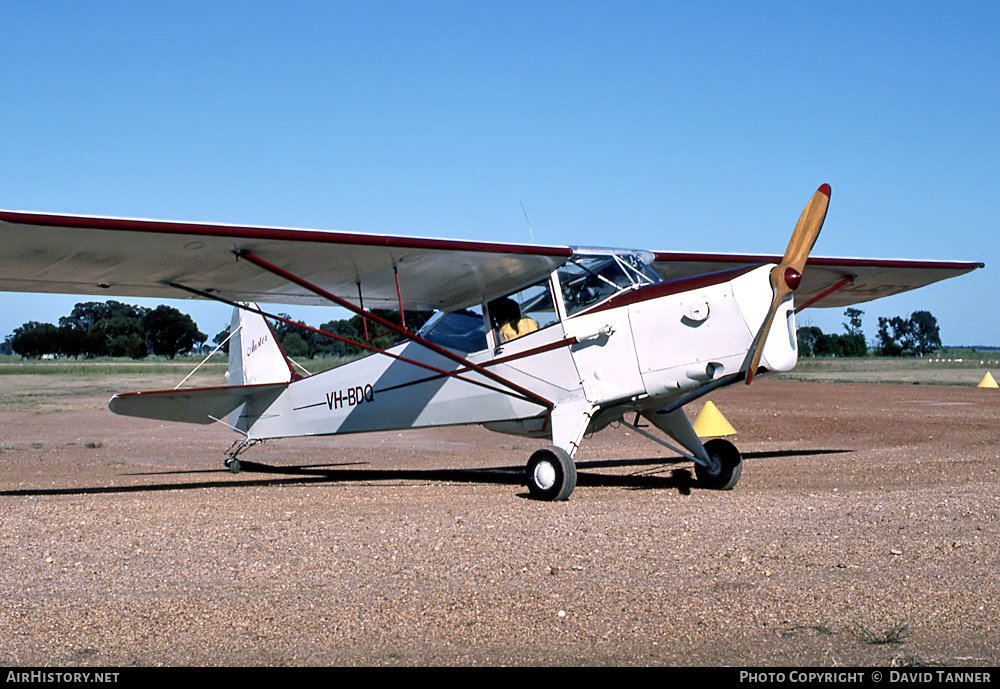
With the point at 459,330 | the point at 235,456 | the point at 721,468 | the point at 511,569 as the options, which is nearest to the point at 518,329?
the point at 459,330

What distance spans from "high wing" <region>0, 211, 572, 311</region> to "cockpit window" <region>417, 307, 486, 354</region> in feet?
0.61

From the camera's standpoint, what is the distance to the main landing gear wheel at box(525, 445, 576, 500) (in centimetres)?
887

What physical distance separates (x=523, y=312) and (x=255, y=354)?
5.35 meters

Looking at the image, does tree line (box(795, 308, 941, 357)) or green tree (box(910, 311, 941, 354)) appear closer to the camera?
tree line (box(795, 308, 941, 357))

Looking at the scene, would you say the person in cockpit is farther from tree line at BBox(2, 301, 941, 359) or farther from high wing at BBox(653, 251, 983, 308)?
tree line at BBox(2, 301, 941, 359)

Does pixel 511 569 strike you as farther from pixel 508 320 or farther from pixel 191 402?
pixel 191 402

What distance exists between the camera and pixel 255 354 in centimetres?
1383

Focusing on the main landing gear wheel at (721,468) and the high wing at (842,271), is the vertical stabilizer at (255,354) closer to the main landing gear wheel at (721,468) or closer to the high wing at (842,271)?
the high wing at (842,271)

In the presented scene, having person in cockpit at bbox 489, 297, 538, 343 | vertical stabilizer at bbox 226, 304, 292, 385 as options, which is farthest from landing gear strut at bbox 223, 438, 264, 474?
person in cockpit at bbox 489, 297, 538, 343

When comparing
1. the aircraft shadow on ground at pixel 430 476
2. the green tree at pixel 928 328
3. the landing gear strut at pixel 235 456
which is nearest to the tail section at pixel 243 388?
the landing gear strut at pixel 235 456

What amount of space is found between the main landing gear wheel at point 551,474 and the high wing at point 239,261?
6.67 ft
